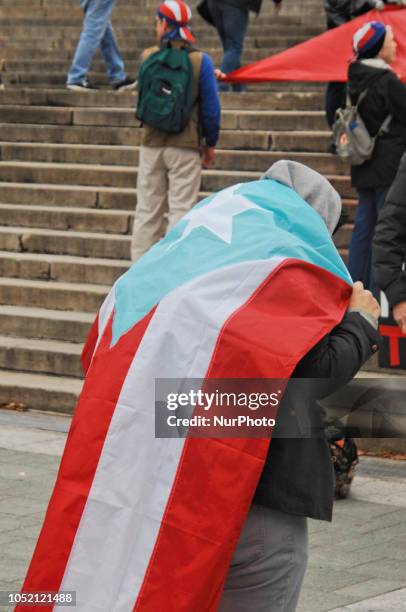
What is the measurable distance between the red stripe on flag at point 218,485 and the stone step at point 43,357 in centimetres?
603

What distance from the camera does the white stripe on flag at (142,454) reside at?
331 cm

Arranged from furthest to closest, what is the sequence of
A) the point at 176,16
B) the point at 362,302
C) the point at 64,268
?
the point at 64,268 → the point at 176,16 → the point at 362,302

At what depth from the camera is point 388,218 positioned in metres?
5.86

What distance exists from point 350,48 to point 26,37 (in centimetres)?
703

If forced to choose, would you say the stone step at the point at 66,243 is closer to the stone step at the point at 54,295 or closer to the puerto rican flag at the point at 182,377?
the stone step at the point at 54,295

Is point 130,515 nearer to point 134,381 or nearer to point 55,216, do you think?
point 134,381

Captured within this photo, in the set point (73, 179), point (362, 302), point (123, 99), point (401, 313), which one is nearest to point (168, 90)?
point (73, 179)

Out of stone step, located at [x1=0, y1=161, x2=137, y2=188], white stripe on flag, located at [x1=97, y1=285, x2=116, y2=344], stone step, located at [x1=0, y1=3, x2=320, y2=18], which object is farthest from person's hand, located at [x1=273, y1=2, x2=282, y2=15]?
white stripe on flag, located at [x1=97, y1=285, x2=116, y2=344]

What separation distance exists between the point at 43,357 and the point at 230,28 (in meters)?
4.64

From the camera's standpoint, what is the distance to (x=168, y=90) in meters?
9.67

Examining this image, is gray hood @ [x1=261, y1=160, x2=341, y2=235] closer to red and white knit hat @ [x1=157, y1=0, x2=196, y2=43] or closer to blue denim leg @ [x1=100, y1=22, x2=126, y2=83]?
red and white knit hat @ [x1=157, y1=0, x2=196, y2=43]

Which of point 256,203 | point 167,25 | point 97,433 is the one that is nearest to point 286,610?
point 97,433

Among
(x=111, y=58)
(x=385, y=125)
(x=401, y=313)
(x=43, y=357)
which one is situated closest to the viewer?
(x=401, y=313)

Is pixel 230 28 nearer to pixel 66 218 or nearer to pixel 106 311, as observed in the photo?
pixel 66 218
